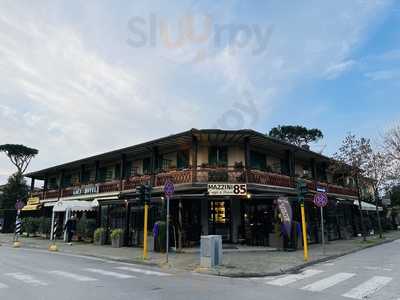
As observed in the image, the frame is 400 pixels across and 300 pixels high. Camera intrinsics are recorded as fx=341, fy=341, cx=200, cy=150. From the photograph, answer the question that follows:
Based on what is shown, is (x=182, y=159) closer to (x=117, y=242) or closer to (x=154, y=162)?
(x=154, y=162)

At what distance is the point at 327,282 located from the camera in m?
9.08

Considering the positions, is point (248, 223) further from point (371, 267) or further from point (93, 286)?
point (93, 286)

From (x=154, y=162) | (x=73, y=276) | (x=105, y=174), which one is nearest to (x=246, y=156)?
(x=154, y=162)

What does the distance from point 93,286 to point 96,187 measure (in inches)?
711

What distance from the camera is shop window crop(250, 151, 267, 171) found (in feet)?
70.1

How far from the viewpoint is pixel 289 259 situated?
1355 cm

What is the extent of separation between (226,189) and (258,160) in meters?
5.42

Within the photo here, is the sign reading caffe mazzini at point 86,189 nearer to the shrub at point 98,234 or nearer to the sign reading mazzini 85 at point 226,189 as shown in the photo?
the shrub at point 98,234

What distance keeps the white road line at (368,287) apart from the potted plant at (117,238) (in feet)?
46.1

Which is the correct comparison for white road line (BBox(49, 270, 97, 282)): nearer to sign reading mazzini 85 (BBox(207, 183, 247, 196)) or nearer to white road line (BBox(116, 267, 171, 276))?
white road line (BBox(116, 267, 171, 276))

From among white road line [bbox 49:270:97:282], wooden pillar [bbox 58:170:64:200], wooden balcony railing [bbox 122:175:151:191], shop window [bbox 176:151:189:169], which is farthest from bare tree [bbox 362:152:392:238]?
wooden pillar [bbox 58:170:64:200]

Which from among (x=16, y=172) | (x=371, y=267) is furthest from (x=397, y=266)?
(x=16, y=172)

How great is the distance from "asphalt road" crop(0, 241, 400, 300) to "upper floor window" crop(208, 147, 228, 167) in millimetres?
9565

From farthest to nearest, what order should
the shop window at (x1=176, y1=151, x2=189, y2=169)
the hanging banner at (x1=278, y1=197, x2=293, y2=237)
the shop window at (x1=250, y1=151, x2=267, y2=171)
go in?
1. the shop window at (x1=250, y1=151, x2=267, y2=171)
2. the shop window at (x1=176, y1=151, x2=189, y2=169)
3. the hanging banner at (x1=278, y1=197, x2=293, y2=237)
